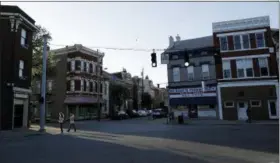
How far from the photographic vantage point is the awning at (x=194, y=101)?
3272cm

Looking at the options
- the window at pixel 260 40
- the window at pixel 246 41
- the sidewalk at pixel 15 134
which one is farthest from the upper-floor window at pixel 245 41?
the sidewalk at pixel 15 134

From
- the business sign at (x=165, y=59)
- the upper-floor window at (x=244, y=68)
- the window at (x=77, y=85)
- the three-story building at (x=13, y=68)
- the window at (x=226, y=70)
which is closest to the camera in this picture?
the three-story building at (x=13, y=68)

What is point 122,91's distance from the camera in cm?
5381

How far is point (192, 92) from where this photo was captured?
34188mm

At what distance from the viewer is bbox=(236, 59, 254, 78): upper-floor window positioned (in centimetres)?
3169

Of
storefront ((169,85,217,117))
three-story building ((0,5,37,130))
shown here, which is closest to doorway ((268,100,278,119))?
storefront ((169,85,217,117))

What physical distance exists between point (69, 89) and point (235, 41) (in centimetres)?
2808

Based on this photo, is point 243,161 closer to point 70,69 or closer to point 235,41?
point 235,41

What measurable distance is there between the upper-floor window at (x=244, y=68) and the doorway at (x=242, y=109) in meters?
3.36

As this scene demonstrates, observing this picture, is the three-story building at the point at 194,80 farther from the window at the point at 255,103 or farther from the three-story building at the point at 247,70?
the window at the point at 255,103

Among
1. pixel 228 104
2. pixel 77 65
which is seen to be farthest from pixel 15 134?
pixel 77 65

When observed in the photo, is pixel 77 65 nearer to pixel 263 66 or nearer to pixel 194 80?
pixel 194 80

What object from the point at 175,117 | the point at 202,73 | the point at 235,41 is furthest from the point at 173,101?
the point at 235,41

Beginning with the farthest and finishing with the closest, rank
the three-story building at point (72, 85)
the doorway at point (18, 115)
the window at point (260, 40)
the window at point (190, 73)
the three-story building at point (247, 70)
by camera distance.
Answer: 1. the three-story building at point (72, 85)
2. the window at point (190, 73)
3. the window at point (260, 40)
4. the three-story building at point (247, 70)
5. the doorway at point (18, 115)
